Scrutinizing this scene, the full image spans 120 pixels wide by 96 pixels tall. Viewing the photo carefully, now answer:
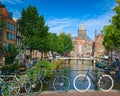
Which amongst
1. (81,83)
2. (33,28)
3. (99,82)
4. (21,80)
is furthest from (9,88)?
(33,28)

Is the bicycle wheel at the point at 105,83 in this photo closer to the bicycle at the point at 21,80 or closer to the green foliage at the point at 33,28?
the bicycle at the point at 21,80

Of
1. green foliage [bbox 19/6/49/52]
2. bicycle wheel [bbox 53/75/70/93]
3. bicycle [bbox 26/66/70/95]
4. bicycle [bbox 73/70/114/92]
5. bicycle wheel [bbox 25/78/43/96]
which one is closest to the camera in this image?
bicycle wheel [bbox 25/78/43/96]

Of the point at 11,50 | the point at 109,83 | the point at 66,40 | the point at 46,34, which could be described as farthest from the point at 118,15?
the point at 66,40

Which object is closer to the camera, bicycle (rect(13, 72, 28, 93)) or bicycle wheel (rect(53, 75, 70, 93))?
bicycle (rect(13, 72, 28, 93))

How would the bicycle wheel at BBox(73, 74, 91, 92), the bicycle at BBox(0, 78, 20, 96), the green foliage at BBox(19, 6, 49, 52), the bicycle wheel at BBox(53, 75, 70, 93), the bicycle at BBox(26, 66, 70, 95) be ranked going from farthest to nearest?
the green foliage at BBox(19, 6, 49, 52)
the bicycle wheel at BBox(73, 74, 91, 92)
the bicycle wheel at BBox(53, 75, 70, 93)
the bicycle at BBox(26, 66, 70, 95)
the bicycle at BBox(0, 78, 20, 96)

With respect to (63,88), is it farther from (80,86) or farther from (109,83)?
(109,83)

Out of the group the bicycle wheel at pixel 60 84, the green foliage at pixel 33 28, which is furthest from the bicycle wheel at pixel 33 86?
the green foliage at pixel 33 28

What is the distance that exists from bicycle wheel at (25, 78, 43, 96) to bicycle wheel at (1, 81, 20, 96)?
2.69 ft

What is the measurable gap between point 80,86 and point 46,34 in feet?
168

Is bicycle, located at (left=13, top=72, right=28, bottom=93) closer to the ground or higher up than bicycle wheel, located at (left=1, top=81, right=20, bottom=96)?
higher up

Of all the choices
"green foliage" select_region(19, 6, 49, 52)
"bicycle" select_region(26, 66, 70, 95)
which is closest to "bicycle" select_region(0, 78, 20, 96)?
"bicycle" select_region(26, 66, 70, 95)

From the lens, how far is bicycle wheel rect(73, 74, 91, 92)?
1508cm

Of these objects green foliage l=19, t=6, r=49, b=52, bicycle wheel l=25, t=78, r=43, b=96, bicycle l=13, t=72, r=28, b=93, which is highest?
green foliage l=19, t=6, r=49, b=52

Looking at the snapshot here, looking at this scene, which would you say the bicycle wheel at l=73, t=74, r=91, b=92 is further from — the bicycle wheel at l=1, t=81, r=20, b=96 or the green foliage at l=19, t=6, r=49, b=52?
the green foliage at l=19, t=6, r=49, b=52
